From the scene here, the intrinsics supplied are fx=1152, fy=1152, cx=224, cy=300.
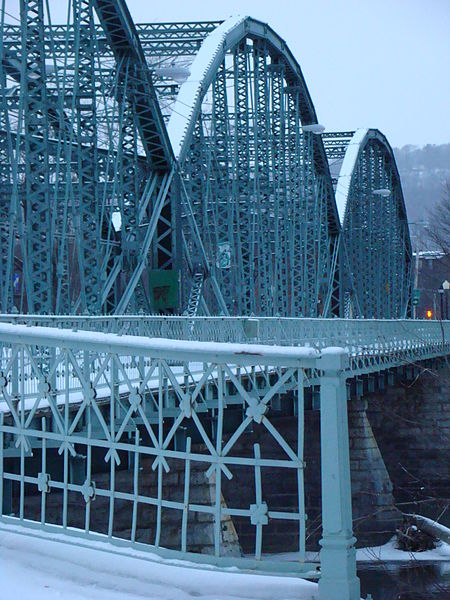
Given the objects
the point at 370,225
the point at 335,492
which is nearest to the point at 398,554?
the point at 335,492

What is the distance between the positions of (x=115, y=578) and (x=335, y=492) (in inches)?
52.0

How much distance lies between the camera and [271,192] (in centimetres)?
4831

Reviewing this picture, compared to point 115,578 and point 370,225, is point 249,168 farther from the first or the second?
point 115,578

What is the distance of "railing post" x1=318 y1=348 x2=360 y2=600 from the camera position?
5777 millimetres

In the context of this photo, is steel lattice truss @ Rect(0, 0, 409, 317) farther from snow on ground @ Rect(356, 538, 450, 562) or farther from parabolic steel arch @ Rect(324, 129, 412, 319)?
snow on ground @ Rect(356, 538, 450, 562)

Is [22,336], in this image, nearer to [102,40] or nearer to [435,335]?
[102,40]

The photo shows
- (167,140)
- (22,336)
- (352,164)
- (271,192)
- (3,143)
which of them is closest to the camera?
(22,336)

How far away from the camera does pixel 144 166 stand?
34.7 m

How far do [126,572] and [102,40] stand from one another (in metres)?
25.7

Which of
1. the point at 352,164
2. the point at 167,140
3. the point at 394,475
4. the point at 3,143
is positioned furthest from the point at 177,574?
the point at 352,164

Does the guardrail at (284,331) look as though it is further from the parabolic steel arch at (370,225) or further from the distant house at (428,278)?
the distant house at (428,278)

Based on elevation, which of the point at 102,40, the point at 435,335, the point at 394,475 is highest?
the point at 102,40

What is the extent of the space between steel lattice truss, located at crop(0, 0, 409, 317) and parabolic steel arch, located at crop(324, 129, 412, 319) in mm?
4379

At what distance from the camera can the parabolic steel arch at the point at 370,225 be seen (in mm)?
67062
